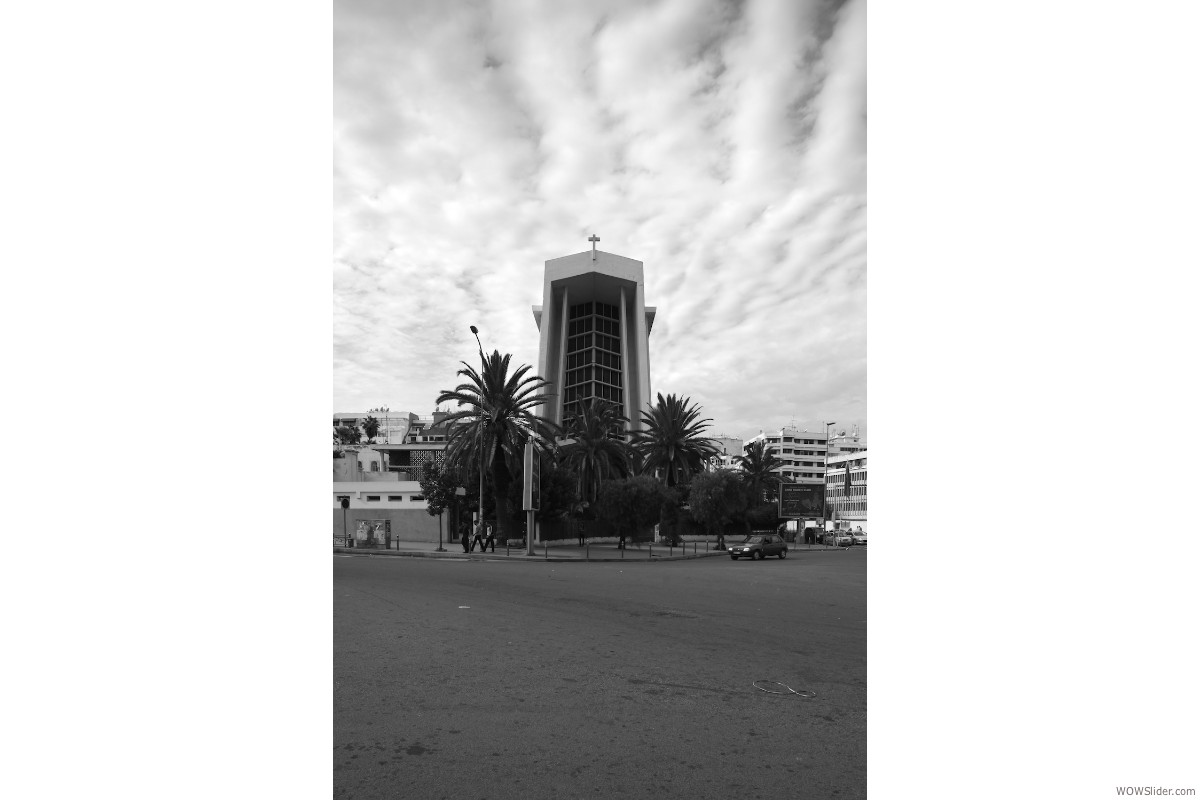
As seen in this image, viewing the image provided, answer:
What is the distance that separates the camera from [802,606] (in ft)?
34.9

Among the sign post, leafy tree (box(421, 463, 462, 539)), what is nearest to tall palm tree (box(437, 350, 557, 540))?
the sign post

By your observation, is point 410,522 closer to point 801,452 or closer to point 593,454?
point 593,454

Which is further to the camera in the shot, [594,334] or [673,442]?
[594,334]

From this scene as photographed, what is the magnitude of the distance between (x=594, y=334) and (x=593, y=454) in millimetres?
25354

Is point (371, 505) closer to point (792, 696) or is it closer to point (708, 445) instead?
point (708, 445)

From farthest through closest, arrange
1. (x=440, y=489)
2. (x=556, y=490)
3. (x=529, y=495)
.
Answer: (x=440, y=489) → (x=556, y=490) → (x=529, y=495)

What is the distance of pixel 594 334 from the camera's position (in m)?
63.1

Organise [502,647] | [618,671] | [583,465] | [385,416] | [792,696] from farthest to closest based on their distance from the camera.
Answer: [385,416] < [583,465] < [502,647] < [618,671] < [792,696]

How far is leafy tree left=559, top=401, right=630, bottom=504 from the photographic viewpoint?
39.2m
